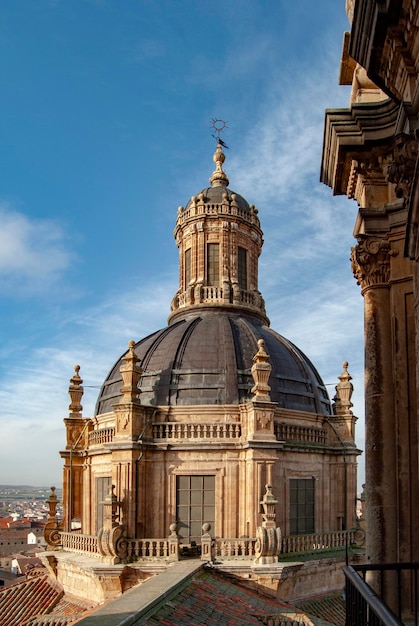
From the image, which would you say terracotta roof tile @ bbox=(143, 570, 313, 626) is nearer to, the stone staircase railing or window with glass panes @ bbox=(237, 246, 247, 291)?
the stone staircase railing

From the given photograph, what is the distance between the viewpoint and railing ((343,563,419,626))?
4.68 meters

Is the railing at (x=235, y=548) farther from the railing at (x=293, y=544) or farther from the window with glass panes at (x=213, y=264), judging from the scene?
the window with glass panes at (x=213, y=264)

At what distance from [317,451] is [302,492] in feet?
4.99

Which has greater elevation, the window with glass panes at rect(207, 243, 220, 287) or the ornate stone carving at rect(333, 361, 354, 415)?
the window with glass panes at rect(207, 243, 220, 287)

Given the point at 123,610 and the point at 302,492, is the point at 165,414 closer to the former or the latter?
the point at 302,492

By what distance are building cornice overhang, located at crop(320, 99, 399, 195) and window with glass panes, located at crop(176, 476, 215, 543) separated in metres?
14.1

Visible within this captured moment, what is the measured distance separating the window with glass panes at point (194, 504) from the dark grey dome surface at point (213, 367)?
99.6 inches

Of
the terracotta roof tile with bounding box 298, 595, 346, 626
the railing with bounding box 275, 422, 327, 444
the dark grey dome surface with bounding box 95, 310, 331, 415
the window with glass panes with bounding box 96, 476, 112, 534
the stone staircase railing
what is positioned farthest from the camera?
the window with glass panes with bounding box 96, 476, 112, 534

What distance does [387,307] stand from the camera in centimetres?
947

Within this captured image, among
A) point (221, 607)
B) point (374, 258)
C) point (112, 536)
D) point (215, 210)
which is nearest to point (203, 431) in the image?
point (112, 536)

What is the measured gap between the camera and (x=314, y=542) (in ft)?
72.3

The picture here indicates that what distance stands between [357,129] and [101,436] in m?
17.4

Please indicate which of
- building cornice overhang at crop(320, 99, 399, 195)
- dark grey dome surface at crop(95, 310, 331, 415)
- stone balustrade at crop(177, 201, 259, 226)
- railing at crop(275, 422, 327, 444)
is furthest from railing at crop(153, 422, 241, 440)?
building cornice overhang at crop(320, 99, 399, 195)

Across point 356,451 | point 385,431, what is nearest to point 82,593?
point 356,451
